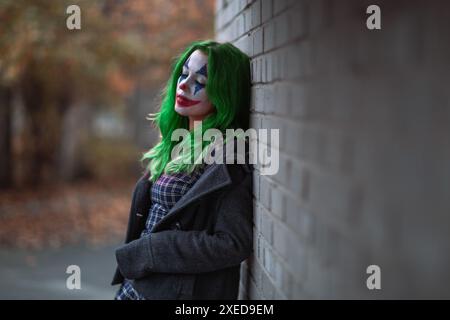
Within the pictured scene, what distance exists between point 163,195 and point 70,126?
12.7 meters

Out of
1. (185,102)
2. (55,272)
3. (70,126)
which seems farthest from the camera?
(70,126)

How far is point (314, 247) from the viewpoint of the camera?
72.2 inches

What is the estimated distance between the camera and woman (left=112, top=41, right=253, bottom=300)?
2.74 meters

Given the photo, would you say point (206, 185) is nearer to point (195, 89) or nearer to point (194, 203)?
point (194, 203)

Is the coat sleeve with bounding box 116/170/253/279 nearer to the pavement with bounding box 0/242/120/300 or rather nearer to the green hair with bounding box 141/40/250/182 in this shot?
the green hair with bounding box 141/40/250/182

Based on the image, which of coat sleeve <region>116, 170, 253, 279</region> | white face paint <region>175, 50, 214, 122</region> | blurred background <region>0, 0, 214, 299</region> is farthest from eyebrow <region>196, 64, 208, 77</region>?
blurred background <region>0, 0, 214, 299</region>

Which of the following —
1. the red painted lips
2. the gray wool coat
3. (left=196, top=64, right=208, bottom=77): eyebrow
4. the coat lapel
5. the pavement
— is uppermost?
(left=196, top=64, right=208, bottom=77): eyebrow

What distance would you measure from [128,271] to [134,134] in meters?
17.5

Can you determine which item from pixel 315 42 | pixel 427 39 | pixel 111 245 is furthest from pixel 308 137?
pixel 111 245

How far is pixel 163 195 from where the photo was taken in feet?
9.85

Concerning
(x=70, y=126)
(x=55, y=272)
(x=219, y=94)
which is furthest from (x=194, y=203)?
(x=70, y=126)

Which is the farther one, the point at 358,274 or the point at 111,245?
the point at 111,245

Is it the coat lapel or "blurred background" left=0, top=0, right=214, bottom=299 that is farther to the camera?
"blurred background" left=0, top=0, right=214, bottom=299

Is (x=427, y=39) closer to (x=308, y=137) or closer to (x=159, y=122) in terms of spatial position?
(x=308, y=137)
